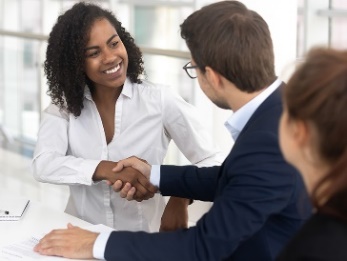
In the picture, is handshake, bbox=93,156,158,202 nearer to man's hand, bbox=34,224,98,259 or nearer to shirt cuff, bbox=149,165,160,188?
shirt cuff, bbox=149,165,160,188

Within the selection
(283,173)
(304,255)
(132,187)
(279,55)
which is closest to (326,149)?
(304,255)

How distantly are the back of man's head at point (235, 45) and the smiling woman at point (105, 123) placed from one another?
29.1 inches

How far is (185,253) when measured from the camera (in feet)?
5.37

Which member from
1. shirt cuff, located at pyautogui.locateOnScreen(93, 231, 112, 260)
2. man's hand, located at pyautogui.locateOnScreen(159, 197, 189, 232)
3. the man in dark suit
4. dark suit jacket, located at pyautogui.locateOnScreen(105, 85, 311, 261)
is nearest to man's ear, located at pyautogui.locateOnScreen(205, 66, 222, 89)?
the man in dark suit

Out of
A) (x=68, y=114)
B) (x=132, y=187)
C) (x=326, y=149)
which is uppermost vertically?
(x=326, y=149)

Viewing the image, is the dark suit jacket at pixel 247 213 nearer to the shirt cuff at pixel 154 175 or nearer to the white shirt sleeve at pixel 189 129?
the shirt cuff at pixel 154 175

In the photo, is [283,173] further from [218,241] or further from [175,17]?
[175,17]

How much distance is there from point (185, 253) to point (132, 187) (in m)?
0.66

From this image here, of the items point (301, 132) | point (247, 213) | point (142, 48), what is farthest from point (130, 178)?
point (142, 48)

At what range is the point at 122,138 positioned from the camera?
251cm

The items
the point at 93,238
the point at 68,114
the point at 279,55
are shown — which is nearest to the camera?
the point at 93,238

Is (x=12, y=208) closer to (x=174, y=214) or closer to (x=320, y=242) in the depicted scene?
(x=174, y=214)

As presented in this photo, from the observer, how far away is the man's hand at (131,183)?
89.4 inches

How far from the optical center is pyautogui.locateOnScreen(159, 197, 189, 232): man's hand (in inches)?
93.3
